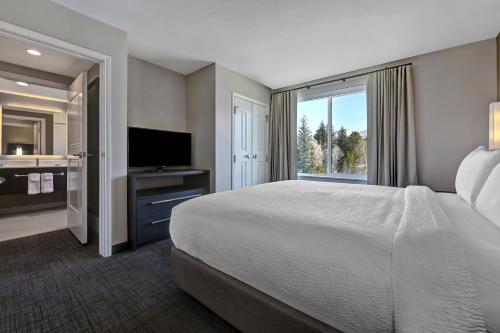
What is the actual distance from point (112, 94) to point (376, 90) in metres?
3.64

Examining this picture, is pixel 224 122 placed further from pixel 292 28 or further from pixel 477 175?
pixel 477 175

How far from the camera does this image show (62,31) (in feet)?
6.48


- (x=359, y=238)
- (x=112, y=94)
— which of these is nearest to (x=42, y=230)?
(x=112, y=94)

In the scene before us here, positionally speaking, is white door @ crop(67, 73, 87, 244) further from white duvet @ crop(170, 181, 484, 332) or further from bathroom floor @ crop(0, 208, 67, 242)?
white duvet @ crop(170, 181, 484, 332)

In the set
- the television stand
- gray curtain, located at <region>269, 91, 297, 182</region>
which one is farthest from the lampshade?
the television stand

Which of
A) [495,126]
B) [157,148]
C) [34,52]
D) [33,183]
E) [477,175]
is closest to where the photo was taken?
[477,175]

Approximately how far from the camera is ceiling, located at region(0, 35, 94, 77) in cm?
252

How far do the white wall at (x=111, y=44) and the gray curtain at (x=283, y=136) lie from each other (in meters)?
2.78

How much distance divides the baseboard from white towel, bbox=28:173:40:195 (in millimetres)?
2827

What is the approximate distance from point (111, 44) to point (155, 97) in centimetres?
106

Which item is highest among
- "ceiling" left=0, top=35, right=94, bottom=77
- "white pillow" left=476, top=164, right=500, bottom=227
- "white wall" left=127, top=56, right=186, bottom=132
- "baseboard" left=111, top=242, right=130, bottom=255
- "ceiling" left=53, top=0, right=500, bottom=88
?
"ceiling" left=53, top=0, right=500, bottom=88

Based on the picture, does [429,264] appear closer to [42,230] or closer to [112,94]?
[112,94]

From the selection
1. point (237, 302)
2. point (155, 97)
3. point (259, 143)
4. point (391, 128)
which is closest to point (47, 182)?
point (155, 97)

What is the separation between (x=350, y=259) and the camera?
2.58ft
